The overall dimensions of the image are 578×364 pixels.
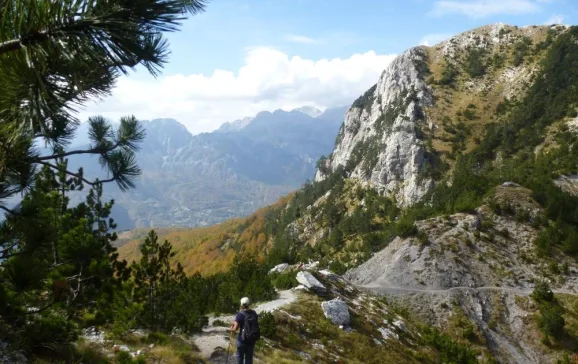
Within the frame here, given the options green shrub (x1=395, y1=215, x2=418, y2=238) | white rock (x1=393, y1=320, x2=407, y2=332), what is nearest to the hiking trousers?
white rock (x1=393, y1=320, x2=407, y2=332)

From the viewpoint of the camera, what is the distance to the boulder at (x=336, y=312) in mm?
24938

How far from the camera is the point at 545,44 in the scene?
113 meters

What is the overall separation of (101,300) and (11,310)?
8.47 feet

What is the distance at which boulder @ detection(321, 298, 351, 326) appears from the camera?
982 inches

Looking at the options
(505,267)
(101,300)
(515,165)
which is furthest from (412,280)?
(515,165)

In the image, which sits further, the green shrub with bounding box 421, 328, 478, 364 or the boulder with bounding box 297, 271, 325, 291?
the boulder with bounding box 297, 271, 325, 291

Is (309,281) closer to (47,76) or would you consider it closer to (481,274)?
(481,274)

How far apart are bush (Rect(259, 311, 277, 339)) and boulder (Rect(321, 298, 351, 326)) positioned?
6.13m

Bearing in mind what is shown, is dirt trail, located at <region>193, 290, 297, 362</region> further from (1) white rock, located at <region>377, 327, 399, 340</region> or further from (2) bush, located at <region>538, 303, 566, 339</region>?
(2) bush, located at <region>538, 303, 566, 339</region>

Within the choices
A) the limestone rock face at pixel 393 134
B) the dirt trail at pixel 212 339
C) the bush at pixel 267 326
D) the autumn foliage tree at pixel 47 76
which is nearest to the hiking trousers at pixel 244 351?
the dirt trail at pixel 212 339

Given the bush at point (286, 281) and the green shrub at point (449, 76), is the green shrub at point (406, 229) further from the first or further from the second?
the green shrub at point (449, 76)

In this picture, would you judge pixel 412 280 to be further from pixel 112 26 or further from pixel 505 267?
pixel 112 26

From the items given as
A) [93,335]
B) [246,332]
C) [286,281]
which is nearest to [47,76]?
[246,332]

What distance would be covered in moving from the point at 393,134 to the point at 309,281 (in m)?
86.7
